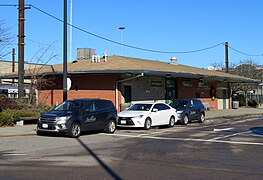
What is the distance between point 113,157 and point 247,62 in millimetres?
57169

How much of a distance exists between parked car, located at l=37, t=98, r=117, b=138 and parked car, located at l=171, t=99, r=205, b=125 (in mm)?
6375

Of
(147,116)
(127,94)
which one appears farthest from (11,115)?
(127,94)

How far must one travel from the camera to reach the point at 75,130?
16.1 m

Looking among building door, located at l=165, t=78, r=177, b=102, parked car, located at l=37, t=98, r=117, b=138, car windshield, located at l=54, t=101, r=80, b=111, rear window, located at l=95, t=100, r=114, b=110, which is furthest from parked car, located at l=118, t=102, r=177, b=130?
building door, located at l=165, t=78, r=177, b=102

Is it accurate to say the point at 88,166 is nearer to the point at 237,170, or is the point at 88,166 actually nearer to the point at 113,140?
the point at 237,170

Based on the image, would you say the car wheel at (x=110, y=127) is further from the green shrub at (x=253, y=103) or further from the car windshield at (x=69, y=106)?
the green shrub at (x=253, y=103)

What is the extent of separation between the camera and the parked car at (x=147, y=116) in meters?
19.6

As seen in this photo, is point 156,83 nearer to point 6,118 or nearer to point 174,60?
point 174,60

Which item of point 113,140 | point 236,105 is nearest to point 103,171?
point 113,140

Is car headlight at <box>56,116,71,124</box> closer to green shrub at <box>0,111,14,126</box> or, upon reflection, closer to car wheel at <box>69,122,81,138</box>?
car wheel at <box>69,122,81,138</box>

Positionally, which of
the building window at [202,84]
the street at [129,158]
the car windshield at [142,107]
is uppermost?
the building window at [202,84]

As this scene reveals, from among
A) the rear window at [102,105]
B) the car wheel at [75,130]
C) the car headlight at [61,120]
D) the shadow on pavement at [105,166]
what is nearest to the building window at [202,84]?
the rear window at [102,105]

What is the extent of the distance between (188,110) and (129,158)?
13.9m

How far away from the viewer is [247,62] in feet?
210
